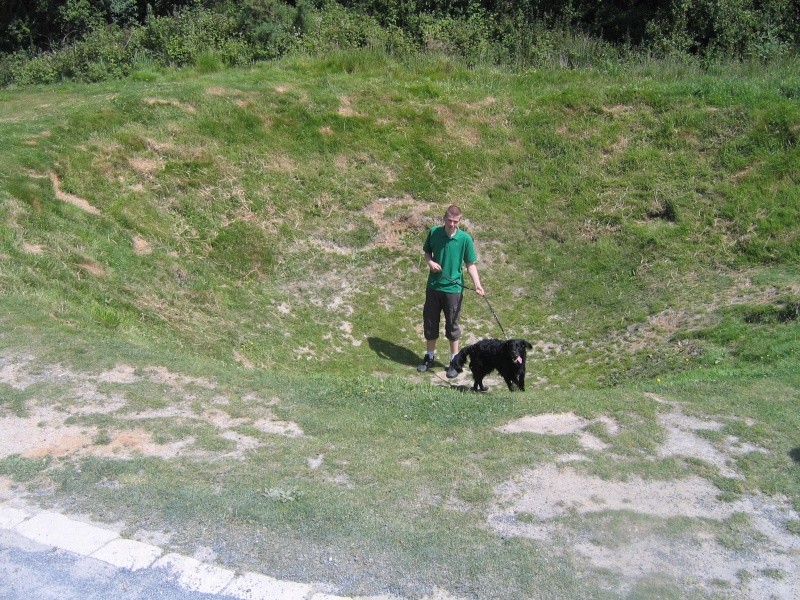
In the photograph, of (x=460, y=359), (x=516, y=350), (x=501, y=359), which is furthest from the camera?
(x=460, y=359)

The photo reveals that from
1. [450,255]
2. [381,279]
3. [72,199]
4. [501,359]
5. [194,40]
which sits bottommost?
[381,279]

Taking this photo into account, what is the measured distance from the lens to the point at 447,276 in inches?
458

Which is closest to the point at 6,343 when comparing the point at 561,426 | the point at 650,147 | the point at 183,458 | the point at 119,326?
the point at 119,326

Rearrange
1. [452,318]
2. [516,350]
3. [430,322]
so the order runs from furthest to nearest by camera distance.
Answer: [430,322], [452,318], [516,350]

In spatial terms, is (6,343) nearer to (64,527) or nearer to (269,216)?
(64,527)

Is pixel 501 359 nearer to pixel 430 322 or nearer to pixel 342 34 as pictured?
pixel 430 322

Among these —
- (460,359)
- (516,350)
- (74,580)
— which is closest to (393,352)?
(460,359)

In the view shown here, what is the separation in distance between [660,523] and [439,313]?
593 centimetres

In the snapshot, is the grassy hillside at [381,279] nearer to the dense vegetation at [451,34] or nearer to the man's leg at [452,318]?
the man's leg at [452,318]

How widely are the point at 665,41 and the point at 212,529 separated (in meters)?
18.1

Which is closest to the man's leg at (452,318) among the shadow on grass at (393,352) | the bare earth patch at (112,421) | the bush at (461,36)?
the shadow on grass at (393,352)

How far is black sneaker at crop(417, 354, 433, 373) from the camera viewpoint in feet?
39.2

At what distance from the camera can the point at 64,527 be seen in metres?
5.95

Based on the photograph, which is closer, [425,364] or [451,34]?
[425,364]
